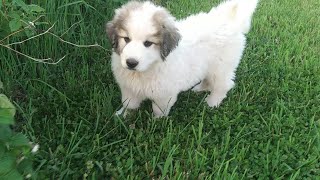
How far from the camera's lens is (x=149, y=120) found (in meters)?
3.13

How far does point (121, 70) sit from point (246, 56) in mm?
1933

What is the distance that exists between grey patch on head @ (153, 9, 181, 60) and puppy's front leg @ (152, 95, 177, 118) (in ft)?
1.41

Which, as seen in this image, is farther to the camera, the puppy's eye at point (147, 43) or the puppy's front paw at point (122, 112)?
the puppy's front paw at point (122, 112)

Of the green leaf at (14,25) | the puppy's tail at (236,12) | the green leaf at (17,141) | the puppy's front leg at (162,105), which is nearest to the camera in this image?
the green leaf at (17,141)

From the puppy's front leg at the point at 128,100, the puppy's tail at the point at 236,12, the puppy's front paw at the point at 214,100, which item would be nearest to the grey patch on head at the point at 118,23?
the puppy's front leg at the point at 128,100

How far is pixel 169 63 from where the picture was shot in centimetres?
294

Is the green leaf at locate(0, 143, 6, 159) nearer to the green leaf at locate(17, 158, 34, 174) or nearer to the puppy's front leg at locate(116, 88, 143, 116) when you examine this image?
the green leaf at locate(17, 158, 34, 174)

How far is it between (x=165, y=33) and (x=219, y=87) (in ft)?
3.68

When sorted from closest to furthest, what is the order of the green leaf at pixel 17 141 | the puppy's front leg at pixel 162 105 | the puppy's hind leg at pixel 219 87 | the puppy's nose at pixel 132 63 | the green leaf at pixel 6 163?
the green leaf at pixel 6 163, the green leaf at pixel 17 141, the puppy's nose at pixel 132 63, the puppy's front leg at pixel 162 105, the puppy's hind leg at pixel 219 87

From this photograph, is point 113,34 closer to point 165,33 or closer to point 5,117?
point 165,33

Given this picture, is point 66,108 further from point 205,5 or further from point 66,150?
point 205,5

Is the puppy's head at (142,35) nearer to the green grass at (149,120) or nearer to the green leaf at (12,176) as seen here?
the green grass at (149,120)

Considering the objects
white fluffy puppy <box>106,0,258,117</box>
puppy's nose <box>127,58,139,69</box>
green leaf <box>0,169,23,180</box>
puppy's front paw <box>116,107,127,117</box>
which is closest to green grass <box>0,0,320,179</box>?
puppy's front paw <box>116,107,127,117</box>

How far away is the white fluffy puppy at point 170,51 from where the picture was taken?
2.62 metres
